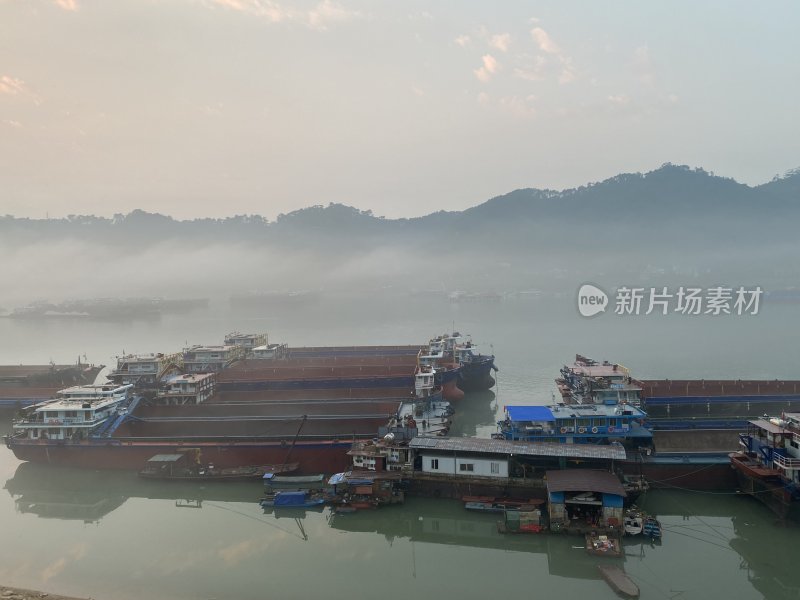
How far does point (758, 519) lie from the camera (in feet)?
48.6

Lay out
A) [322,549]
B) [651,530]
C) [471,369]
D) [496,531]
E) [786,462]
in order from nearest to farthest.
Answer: [651,530] < [322,549] < [786,462] < [496,531] < [471,369]

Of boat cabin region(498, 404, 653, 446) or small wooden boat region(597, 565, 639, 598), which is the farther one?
boat cabin region(498, 404, 653, 446)

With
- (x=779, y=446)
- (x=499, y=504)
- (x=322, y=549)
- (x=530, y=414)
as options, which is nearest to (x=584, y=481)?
(x=499, y=504)

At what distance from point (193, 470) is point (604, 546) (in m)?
13.9

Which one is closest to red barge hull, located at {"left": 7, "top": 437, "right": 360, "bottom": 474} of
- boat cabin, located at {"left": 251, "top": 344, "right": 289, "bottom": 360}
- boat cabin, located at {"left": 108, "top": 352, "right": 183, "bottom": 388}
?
boat cabin, located at {"left": 108, "top": 352, "right": 183, "bottom": 388}

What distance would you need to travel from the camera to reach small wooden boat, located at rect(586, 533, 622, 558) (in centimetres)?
1288

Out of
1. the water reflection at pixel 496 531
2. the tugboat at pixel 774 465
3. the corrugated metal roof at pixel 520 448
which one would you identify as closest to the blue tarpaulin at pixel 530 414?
the corrugated metal roof at pixel 520 448

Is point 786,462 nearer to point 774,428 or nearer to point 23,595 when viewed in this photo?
point 774,428

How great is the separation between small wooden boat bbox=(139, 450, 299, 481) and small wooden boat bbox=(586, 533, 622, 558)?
9.95m

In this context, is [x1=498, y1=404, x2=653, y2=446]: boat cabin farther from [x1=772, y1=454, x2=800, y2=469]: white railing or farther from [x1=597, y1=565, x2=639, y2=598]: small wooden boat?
[x1=597, y1=565, x2=639, y2=598]: small wooden boat

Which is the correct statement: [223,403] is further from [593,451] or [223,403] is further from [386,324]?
[386,324]

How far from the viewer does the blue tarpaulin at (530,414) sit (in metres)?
17.3

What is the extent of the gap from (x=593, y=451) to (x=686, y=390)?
13.3 metres

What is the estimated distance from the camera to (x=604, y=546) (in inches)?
510
